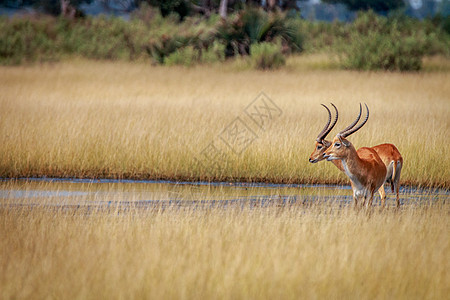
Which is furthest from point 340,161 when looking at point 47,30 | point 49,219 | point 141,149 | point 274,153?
point 47,30

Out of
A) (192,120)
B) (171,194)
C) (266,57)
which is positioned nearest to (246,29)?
(266,57)

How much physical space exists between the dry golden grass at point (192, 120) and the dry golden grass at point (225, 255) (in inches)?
109

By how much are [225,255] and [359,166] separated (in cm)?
161

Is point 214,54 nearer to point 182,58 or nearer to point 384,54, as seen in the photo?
point 182,58

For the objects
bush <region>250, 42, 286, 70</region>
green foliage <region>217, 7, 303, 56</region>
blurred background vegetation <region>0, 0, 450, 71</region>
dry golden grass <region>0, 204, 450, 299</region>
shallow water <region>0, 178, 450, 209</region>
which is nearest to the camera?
dry golden grass <region>0, 204, 450, 299</region>

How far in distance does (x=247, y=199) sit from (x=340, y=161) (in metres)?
1.74

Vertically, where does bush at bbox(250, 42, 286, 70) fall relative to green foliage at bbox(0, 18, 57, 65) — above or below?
above

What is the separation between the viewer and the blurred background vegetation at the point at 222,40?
2456 centimetres

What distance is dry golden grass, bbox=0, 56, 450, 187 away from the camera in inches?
394

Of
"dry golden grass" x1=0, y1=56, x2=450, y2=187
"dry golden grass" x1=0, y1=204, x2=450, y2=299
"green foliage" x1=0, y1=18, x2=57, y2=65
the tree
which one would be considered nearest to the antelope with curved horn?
"dry golden grass" x1=0, y1=204, x2=450, y2=299

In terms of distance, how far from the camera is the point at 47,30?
104 feet

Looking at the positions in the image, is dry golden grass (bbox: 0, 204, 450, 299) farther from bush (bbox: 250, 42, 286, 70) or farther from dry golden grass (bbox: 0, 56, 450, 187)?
bush (bbox: 250, 42, 286, 70)

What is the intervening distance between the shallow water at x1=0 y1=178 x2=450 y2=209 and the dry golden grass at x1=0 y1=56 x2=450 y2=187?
400 millimetres

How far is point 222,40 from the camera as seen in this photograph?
88.4 feet
